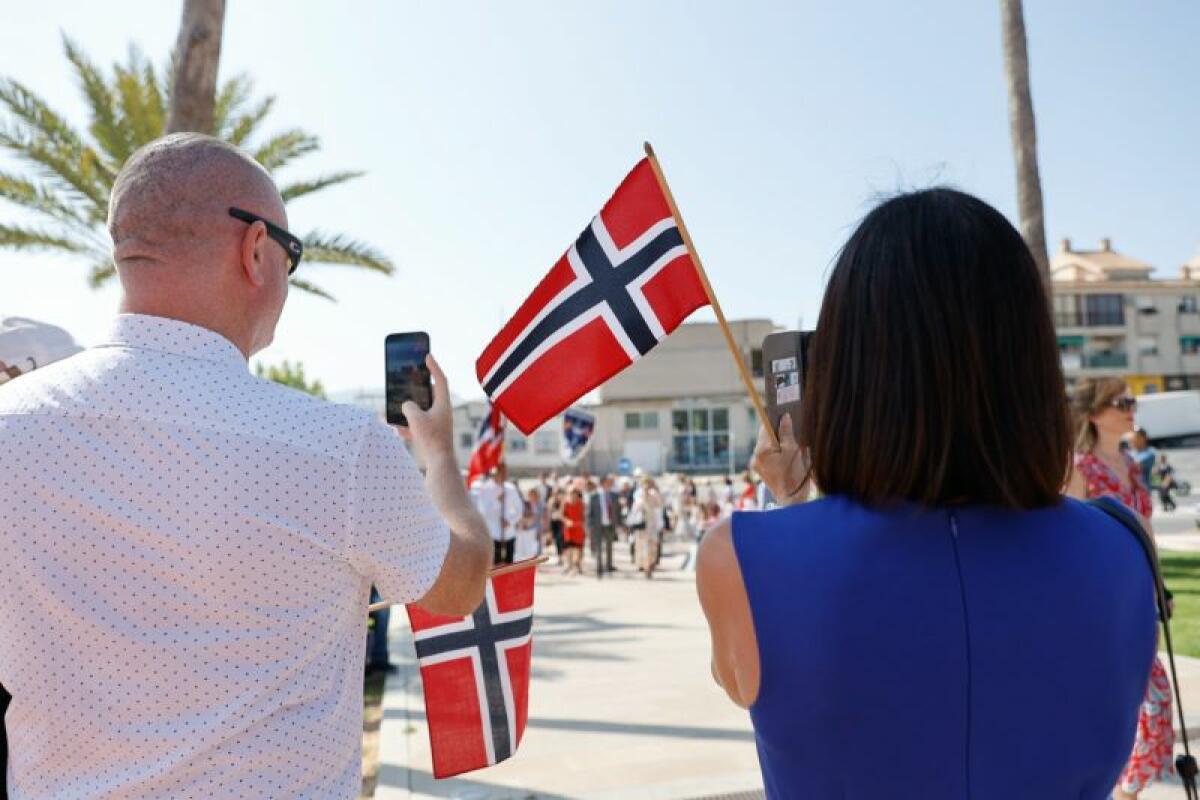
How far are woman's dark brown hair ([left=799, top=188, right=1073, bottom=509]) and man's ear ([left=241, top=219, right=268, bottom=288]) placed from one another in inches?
38.2

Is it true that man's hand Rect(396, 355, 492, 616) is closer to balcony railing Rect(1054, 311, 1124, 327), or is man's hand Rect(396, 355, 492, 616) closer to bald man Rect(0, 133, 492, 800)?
bald man Rect(0, 133, 492, 800)

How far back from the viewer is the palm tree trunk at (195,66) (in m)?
6.81

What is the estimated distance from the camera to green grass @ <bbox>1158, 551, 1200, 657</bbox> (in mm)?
8578

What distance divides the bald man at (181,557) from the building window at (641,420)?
56.8 m

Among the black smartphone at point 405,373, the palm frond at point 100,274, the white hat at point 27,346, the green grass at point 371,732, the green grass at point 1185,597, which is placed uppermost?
the palm frond at point 100,274

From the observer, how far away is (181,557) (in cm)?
149

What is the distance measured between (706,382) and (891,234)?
58540mm

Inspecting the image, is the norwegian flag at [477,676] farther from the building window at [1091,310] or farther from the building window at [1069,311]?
the building window at [1069,311]

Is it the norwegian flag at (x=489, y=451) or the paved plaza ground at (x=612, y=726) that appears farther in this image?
the norwegian flag at (x=489, y=451)

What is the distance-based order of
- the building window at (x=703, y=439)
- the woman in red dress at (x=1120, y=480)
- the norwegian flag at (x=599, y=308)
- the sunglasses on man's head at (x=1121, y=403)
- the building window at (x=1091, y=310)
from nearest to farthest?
the norwegian flag at (x=599, y=308)
the woman in red dress at (x=1120, y=480)
the sunglasses on man's head at (x=1121, y=403)
the building window at (x=703, y=439)
the building window at (x=1091, y=310)

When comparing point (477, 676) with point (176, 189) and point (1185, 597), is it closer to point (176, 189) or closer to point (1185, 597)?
point (176, 189)

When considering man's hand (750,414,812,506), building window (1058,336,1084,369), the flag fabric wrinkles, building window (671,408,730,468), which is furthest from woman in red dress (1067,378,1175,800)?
→ building window (1058,336,1084,369)

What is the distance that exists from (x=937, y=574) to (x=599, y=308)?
2356 mm

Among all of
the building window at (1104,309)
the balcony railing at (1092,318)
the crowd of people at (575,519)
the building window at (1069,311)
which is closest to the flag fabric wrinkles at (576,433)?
the crowd of people at (575,519)
